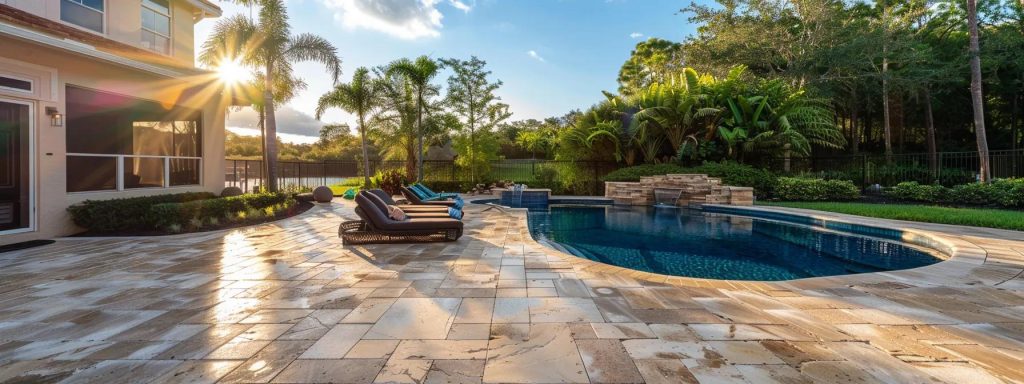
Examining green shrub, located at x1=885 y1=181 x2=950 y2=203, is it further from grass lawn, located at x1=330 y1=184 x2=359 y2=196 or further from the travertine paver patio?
grass lawn, located at x1=330 y1=184 x2=359 y2=196

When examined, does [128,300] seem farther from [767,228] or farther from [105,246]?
[767,228]

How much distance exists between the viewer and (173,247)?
243 inches

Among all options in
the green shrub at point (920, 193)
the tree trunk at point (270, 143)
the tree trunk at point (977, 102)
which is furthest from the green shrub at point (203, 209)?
the tree trunk at point (977, 102)

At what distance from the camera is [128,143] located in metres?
8.82

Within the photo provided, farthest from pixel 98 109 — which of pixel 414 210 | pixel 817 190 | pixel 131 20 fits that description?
pixel 817 190

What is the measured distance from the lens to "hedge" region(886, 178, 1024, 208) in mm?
10172

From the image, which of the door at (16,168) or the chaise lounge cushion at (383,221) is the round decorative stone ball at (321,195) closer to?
the door at (16,168)

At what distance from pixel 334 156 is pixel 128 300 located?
47.9 m

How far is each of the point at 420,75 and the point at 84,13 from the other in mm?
9670

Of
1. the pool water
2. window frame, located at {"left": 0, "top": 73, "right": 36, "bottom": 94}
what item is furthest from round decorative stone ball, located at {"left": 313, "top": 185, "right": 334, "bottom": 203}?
the pool water

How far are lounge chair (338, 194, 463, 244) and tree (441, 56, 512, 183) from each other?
474 inches

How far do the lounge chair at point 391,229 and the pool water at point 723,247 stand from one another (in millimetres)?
2171

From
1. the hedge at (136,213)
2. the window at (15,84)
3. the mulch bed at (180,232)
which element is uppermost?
the window at (15,84)

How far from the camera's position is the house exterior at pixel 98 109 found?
257 inches
